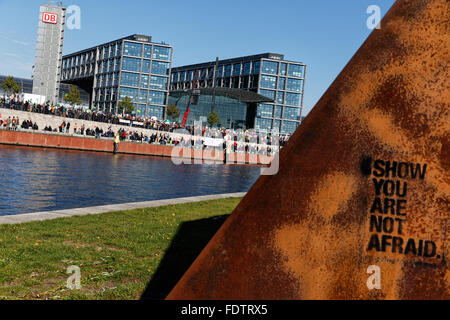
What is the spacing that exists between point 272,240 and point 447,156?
129 centimetres

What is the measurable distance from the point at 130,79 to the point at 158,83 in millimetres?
6266

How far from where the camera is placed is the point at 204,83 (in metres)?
117

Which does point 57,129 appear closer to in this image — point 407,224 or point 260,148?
point 260,148

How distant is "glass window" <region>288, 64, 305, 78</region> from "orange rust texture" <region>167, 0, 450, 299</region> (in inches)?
3961

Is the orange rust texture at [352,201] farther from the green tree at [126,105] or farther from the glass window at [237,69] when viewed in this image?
the glass window at [237,69]

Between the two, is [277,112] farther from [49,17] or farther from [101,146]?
[101,146]

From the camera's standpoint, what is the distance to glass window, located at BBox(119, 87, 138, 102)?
9450 cm

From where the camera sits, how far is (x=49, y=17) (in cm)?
7144

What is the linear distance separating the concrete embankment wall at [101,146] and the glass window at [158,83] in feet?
186

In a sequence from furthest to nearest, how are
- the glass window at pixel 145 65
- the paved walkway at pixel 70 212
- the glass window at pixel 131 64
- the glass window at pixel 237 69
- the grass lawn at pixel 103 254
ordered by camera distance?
1. the glass window at pixel 237 69
2. the glass window at pixel 145 65
3. the glass window at pixel 131 64
4. the paved walkway at pixel 70 212
5. the grass lawn at pixel 103 254

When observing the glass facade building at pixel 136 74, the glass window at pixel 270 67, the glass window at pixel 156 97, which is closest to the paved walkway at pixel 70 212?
the glass facade building at pixel 136 74

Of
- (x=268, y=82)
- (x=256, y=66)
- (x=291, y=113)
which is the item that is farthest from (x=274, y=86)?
(x=291, y=113)

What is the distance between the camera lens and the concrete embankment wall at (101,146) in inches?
1145
